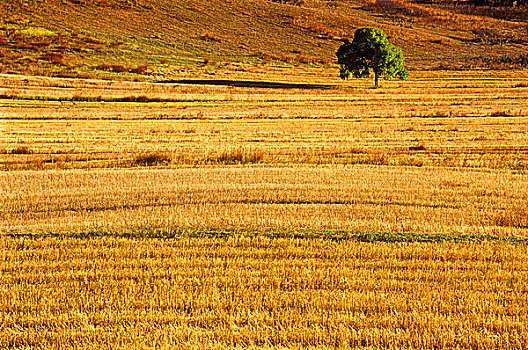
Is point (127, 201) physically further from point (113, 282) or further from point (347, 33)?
point (347, 33)

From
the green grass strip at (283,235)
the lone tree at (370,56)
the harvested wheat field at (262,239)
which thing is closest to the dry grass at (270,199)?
the harvested wheat field at (262,239)

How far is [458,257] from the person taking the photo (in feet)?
30.3

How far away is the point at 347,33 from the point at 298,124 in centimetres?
7296

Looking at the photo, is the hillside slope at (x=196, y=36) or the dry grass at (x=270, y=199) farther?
the hillside slope at (x=196, y=36)

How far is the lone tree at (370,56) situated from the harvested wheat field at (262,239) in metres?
30.2

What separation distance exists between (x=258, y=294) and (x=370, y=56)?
52086 mm

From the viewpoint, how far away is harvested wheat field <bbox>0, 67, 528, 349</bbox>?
6773 mm

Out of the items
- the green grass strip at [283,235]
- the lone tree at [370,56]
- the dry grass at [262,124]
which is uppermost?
the lone tree at [370,56]

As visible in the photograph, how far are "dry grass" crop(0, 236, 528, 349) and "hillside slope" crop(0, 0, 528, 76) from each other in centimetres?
4856

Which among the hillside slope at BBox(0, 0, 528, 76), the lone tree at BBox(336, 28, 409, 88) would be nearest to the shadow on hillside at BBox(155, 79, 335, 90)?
the lone tree at BBox(336, 28, 409, 88)

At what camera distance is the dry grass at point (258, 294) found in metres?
6.52

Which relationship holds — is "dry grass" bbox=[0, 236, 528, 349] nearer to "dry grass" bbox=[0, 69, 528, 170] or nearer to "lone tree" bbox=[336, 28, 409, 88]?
"dry grass" bbox=[0, 69, 528, 170]

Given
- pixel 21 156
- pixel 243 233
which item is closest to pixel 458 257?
pixel 243 233

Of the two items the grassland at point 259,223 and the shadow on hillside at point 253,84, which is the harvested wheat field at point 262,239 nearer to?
the grassland at point 259,223
